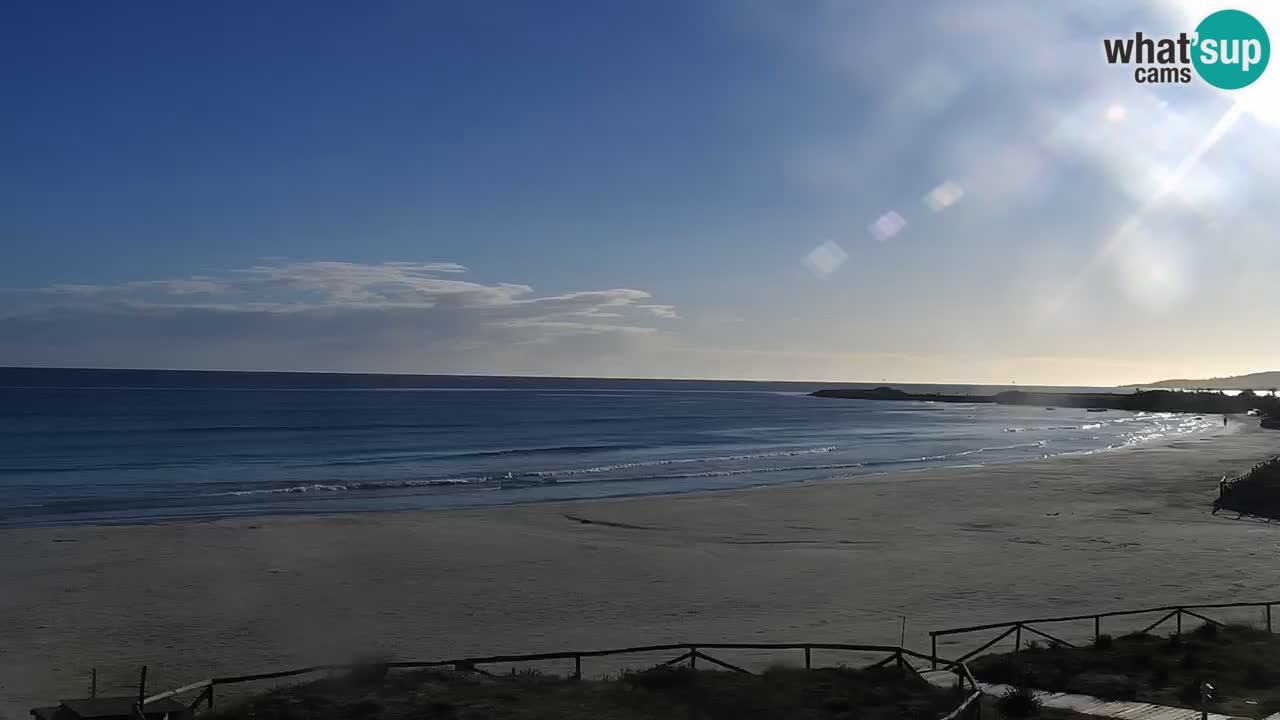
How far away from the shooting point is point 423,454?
76125mm

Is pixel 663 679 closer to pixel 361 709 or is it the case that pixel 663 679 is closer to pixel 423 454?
pixel 361 709

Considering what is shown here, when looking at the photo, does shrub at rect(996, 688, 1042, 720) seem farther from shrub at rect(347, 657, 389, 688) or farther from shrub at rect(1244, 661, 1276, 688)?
shrub at rect(347, 657, 389, 688)

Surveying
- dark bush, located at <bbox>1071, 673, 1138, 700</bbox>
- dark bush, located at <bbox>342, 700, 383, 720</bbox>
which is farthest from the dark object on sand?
dark bush, located at <bbox>1071, 673, 1138, 700</bbox>

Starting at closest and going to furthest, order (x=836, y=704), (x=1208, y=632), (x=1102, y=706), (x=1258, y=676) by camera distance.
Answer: (x=1102, y=706) < (x=836, y=704) < (x=1258, y=676) < (x=1208, y=632)

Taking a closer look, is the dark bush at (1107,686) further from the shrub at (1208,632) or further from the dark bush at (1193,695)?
the shrub at (1208,632)

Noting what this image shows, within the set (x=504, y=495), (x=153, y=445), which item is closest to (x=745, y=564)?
(x=504, y=495)

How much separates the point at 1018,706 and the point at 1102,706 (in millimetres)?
1562

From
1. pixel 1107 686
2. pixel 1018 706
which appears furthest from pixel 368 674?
pixel 1107 686

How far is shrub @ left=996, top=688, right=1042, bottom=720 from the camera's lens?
1466 centimetres

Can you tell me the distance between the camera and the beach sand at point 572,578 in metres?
22.4

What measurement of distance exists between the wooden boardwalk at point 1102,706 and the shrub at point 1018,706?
53cm

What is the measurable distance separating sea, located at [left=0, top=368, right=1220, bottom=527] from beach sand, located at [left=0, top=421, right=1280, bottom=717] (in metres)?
7.53

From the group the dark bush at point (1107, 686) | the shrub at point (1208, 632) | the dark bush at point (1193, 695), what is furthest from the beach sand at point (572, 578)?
the dark bush at point (1193, 695)

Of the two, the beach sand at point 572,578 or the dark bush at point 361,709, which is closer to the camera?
the dark bush at point 361,709
